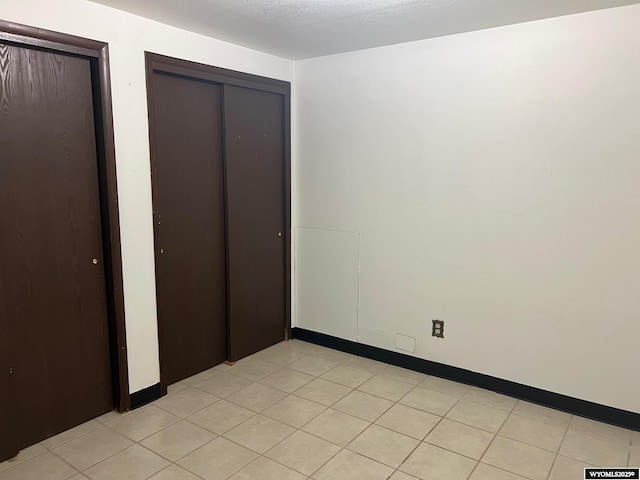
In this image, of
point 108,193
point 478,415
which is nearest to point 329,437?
point 478,415

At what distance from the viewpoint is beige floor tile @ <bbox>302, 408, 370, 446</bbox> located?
2535 millimetres

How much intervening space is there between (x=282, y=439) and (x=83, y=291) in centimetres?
141

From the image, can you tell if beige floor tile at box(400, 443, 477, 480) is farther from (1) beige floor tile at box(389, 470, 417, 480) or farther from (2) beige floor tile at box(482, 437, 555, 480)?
(2) beige floor tile at box(482, 437, 555, 480)

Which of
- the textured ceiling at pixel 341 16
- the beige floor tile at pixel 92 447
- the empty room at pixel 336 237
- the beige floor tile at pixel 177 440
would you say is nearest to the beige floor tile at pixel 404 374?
the empty room at pixel 336 237

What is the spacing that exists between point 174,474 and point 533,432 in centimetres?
196

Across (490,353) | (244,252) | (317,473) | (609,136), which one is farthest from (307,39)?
(317,473)

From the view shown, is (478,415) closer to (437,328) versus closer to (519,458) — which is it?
(519,458)

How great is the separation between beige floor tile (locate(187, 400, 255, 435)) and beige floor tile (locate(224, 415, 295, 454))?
0.05 m

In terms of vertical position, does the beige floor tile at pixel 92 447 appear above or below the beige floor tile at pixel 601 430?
below

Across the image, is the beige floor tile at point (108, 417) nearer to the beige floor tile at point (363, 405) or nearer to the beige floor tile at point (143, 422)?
the beige floor tile at point (143, 422)

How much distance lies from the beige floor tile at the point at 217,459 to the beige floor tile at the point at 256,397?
16.1 inches

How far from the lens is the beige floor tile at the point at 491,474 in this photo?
2.19 meters

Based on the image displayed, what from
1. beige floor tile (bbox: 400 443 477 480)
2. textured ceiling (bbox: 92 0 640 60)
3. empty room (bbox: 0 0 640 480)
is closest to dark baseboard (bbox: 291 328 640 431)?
empty room (bbox: 0 0 640 480)

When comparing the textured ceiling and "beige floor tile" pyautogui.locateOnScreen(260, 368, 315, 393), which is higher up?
the textured ceiling
